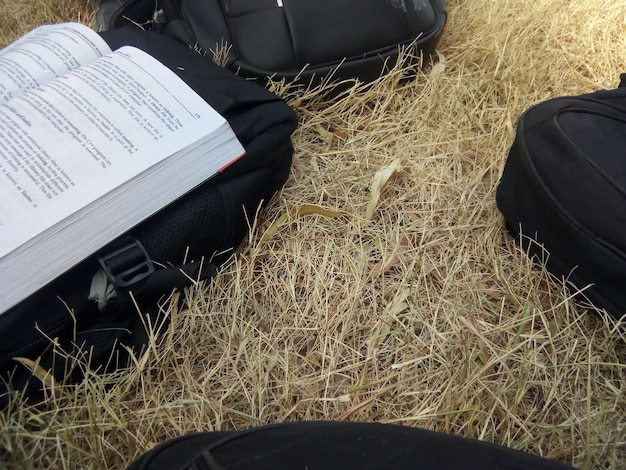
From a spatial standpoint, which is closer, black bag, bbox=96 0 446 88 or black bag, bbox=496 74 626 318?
black bag, bbox=496 74 626 318

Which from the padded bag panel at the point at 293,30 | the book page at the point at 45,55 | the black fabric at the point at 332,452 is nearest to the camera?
the black fabric at the point at 332,452

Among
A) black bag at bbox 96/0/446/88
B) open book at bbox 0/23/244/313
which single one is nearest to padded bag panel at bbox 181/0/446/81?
black bag at bbox 96/0/446/88

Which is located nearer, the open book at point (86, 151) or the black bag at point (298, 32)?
the open book at point (86, 151)

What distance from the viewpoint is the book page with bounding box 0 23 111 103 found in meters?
0.77

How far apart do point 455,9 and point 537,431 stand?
0.98 m

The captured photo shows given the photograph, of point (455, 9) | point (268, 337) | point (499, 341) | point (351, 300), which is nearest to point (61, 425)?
point (268, 337)

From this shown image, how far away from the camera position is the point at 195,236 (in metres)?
0.71

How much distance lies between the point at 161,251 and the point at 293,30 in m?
0.48

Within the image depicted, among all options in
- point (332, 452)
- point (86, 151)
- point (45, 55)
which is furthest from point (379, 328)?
point (45, 55)

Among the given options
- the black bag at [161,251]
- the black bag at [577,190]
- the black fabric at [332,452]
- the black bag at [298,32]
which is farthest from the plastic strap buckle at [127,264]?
the black bag at [577,190]

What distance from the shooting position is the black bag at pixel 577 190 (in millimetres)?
655

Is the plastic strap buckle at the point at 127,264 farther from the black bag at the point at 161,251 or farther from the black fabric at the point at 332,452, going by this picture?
the black fabric at the point at 332,452

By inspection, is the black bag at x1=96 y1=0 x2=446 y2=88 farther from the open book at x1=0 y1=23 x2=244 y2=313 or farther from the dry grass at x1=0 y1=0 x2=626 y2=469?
the open book at x1=0 y1=23 x2=244 y2=313

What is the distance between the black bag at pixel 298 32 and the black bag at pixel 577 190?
34 centimetres
